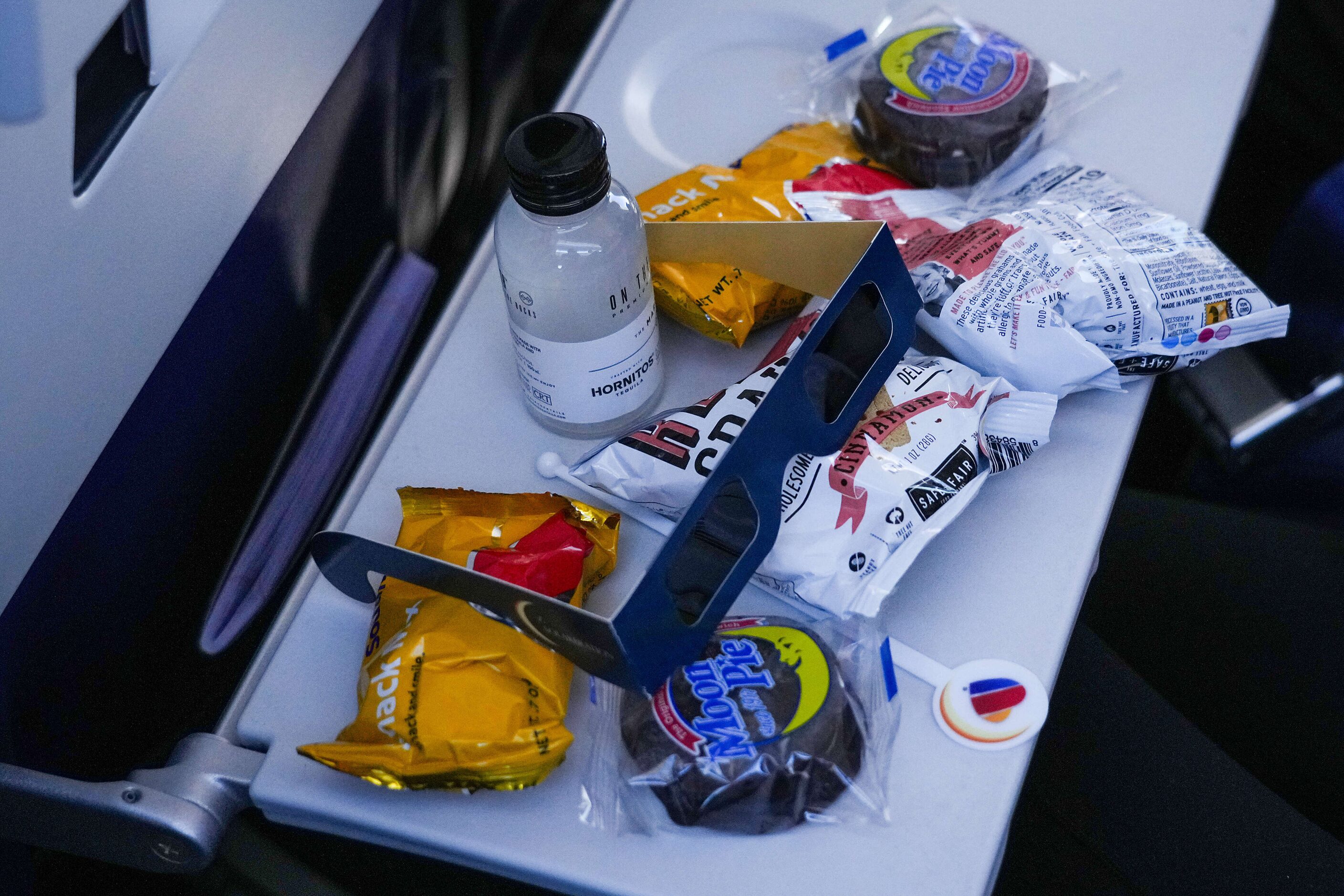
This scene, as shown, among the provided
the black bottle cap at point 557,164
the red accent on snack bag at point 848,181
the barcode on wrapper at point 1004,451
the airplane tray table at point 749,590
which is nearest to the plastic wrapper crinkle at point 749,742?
the airplane tray table at point 749,590

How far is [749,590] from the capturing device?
66cm

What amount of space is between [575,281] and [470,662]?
0.73ft

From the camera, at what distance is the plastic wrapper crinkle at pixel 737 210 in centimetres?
73

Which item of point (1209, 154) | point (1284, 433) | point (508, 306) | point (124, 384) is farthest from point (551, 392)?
point (1284, 433)

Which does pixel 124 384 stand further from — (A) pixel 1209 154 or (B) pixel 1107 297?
(A) pixel 1209 154

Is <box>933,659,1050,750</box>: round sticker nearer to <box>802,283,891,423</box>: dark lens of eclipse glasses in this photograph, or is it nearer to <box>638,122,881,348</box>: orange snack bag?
<box>802,283,891,423</box>: dark lens of eclipse glasses

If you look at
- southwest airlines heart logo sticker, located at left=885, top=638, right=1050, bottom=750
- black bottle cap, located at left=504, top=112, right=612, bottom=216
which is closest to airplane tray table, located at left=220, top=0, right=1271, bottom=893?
southwest airlines heart logo sticker, located at left=885, top=638, right=1050, bottom=750

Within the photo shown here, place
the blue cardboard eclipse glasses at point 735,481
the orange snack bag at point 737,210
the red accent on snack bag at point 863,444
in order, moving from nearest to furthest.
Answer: the blue cardboard eclipse glasses at point 735,481 < the red accent on snack bag at point 863,444 < the orange snack bag at point 737,210

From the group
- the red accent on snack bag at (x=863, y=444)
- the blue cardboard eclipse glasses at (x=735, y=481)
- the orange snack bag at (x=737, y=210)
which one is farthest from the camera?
the orange snack bag at (x=737, y=210)

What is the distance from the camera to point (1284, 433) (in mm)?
1101

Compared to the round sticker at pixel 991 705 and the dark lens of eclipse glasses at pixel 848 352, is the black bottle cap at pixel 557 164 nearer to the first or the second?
the dark lens of eclipse glasses at pixel 848 352

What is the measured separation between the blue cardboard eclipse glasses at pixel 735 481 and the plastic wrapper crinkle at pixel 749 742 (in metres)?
0.04

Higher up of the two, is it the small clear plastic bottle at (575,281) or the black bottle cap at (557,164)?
the black bottle cap at (557,164)

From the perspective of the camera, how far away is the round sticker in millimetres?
587
